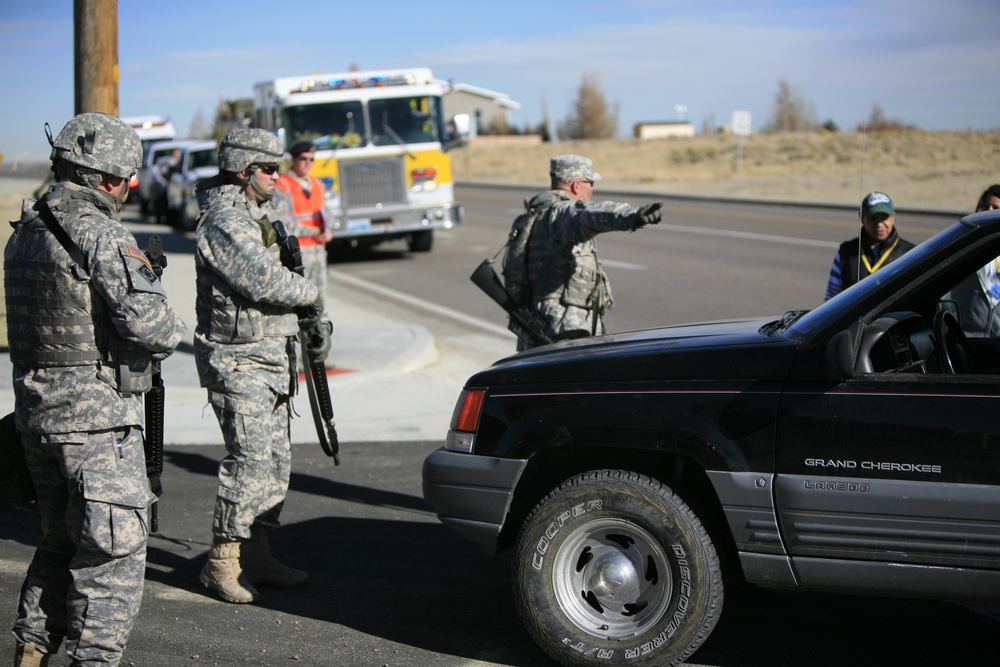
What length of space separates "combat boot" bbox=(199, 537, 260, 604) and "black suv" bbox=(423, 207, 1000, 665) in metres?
1.03

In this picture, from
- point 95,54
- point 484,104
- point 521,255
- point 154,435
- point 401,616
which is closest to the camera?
point 154,435

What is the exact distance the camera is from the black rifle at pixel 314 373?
4816 mm

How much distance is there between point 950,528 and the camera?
3469mm

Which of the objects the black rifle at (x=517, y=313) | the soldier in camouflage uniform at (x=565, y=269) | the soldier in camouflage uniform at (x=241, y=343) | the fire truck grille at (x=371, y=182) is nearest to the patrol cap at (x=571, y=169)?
the soldier in camouflage uniform at (x=565, y=269)

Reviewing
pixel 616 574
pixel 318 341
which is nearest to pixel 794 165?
pixel 318 341

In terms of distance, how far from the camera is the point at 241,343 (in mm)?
4648

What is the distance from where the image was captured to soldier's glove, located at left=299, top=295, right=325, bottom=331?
15.9 feet

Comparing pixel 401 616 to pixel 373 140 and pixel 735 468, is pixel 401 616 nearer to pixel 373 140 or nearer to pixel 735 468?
pixel 735 468

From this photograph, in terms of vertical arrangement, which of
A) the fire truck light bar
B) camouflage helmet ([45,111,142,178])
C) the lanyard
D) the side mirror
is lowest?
the side mirror

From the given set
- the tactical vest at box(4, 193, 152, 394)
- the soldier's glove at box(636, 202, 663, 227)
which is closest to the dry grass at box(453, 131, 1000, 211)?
the soldier's glove at box(636, 202, 663, 227)

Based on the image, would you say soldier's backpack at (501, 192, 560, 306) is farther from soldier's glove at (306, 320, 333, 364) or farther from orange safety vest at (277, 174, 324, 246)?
orange safety vest at (277, 174, 324, 246)

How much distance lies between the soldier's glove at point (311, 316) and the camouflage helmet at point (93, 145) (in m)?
1.35

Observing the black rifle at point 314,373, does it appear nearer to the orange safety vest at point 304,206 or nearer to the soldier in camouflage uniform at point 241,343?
the soldier in camouflage uniform at point 241,343

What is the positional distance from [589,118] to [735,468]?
294 feet
